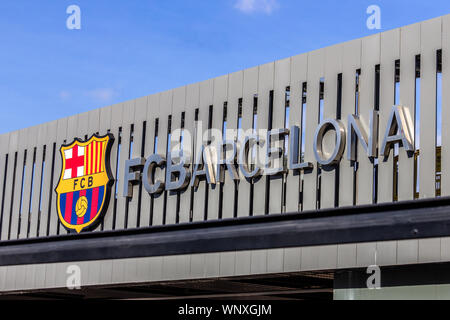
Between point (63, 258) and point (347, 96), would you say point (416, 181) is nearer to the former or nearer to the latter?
point (347, 96)

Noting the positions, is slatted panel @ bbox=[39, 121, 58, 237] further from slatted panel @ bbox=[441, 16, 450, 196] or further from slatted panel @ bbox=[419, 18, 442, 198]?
Result: slatted panel @ bbox=[441, 16, 450, 196]

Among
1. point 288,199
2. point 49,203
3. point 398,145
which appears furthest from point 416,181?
point 49,203

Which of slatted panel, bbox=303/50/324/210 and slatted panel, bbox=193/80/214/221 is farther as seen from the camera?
slatted panel, bbox=193/80/214/221

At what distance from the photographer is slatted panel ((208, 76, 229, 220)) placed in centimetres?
2189

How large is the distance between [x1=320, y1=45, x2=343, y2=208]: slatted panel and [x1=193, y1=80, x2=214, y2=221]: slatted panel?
3828mm

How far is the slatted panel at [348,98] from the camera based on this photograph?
18.9 meters

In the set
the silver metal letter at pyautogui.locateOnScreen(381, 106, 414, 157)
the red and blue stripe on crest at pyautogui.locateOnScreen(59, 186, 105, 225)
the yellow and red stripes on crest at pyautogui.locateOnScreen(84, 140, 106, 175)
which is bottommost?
the red and blue stripe on crest at pyautogui.locateOnScreen(59, 186, 105, 225)

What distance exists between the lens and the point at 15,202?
28484 millimetres

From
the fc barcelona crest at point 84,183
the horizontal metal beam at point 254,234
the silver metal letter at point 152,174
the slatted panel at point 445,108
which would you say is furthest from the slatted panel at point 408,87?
the fc barcelona crest at point 84,183

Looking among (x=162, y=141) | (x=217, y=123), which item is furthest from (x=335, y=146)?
(x=162, y=141)

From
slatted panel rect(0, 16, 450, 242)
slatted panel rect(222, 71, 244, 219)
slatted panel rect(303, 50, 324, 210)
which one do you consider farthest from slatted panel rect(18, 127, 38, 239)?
slatted panel rect(303, 50, 324, 210)

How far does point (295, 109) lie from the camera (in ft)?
67.4

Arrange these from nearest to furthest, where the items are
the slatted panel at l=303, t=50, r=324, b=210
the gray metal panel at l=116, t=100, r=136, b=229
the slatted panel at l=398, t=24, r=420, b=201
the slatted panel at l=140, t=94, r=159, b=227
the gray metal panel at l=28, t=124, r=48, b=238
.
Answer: the slatted panel at l=398, t=24, r=420, b=201
the slatted panel at l=303, t=50, r=324, b=210
the slatted panel at l=140, t=94, r=159, b=227
the gray metal panel at l=116, t=100, r=136, b=229
the gray metal panel at l=28, t=124, r=48, b=238

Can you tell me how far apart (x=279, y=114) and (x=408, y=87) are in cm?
371
